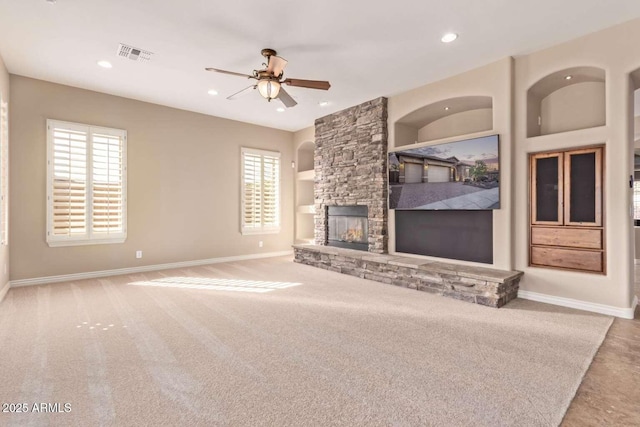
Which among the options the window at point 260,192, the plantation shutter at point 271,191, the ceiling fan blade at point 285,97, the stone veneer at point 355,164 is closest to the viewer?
the ceiling fan blade at point 285,97

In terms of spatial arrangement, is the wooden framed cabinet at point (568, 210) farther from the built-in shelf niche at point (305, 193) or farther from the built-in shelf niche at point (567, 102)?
the built-in shelf niche at point (305, 193)

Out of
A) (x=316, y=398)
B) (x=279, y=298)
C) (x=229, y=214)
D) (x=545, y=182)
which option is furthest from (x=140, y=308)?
(x=545, y=182)

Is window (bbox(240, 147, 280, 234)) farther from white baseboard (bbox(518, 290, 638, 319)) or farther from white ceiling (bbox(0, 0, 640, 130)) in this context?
white baseboard (bbox(518, 290, 638, 319))

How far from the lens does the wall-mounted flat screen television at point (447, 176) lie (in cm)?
444

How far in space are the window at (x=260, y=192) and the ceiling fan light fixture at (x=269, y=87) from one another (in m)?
3.75

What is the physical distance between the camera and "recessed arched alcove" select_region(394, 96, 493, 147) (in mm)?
5047

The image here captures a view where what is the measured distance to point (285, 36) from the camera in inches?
146

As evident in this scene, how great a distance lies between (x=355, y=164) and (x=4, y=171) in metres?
5.45

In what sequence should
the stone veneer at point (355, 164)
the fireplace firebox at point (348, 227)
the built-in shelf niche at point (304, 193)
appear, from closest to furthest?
1. the stone veneer at point (355, 164)
2. the fireplace firebox at point (348, 227)
3. the built-in shelf niche at point (304, 193)

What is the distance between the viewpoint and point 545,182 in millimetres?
4227

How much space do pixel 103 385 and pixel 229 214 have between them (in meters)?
5.16

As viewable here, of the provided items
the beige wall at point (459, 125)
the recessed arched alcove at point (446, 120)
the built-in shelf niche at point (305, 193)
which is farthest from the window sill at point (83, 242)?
the beige wall at point (459, 125)

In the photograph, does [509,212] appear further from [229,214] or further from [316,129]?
[229,214]

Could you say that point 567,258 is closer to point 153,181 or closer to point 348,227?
point 348,227
